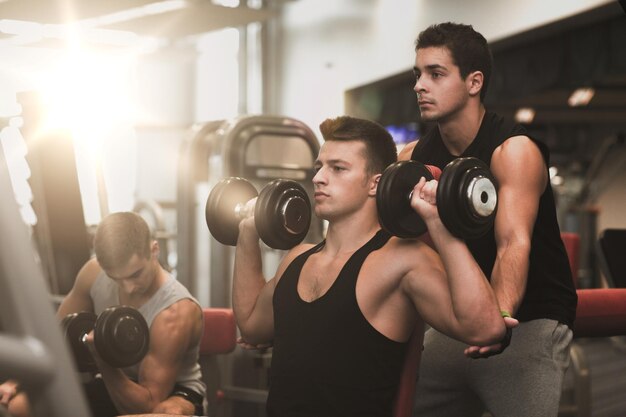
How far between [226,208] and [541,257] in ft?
2.27

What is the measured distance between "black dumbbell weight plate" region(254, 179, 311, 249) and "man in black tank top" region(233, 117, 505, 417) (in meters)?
0.06

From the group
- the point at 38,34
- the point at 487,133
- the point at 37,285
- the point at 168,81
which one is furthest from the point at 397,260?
the point at 168,81

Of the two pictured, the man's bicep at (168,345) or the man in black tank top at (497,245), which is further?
the man's bicep at (168,345)

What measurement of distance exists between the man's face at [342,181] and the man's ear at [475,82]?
290 mm

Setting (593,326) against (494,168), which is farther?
(593,326)

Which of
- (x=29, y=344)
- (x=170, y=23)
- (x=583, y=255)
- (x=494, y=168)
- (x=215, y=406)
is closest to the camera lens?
(x=29, y=344)

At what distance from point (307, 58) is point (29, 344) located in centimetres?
723

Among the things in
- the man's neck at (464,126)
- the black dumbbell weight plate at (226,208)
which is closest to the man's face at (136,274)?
the black dumbbell weight plate at (226,208)

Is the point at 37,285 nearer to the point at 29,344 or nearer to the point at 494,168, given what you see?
the point at 29,344

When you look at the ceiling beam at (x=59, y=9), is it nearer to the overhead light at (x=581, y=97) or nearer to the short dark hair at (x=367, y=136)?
the short dark hair at (x=367, y=136)

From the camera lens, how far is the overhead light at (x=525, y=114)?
9.55 m

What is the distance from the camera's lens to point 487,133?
1697mm

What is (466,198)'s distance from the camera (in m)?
1.28

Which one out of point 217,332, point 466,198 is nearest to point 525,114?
point 217,332
